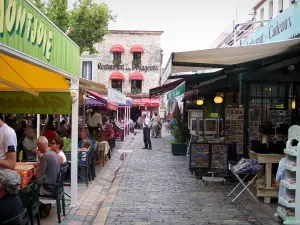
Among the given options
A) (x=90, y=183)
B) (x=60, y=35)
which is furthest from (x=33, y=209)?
(x=90, y=183)

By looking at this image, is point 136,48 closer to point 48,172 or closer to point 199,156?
point 199,156

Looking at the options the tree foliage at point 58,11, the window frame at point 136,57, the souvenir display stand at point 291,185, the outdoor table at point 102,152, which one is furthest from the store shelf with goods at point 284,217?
the window frame at point 136,57

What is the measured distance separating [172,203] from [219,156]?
9.29 feet

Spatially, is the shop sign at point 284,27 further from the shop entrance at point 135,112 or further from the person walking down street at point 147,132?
the shop entrance at point 135,112

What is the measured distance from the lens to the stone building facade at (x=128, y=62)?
3903 cm

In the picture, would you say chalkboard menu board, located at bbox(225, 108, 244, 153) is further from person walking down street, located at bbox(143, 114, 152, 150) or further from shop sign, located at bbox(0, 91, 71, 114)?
person walking down street, located at bbox(143, 114, 152, 150)

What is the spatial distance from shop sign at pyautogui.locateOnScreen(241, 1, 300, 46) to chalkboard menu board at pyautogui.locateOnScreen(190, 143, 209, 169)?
3069 mm

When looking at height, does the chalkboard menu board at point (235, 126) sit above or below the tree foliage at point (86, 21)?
below

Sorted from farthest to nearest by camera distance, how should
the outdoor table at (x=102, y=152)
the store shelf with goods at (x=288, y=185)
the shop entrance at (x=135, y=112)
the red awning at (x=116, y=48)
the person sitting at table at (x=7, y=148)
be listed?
the shop entrance at (x=135, y=112)
the red awning at (x=116, y=48)
the outdoor table at (x=102, y=152)
the store shelf with goods at (x=288, y=185)
the person sitting at table at (x=7, y=148)

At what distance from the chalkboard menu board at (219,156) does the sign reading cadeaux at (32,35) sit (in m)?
4.92

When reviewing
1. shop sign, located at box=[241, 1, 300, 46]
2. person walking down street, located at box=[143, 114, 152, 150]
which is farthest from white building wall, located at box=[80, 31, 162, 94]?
shop sign, located at box=[241, 1, 300, 46]

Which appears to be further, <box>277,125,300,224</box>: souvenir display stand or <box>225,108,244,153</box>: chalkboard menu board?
<box>225,108,244,153</box>: chalkboard menu board

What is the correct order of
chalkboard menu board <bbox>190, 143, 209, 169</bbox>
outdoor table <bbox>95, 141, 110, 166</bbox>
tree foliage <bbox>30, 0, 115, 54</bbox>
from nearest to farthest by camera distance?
chalkboard menu board <bbox>190, 143, 209, 169</bbox>, outdoor table <bbox>95, 141, 110, 166</bbox>, tree foliage <bbox>30, 0, 115, 54</bbox>

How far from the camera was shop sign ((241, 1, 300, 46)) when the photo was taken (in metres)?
6.60
